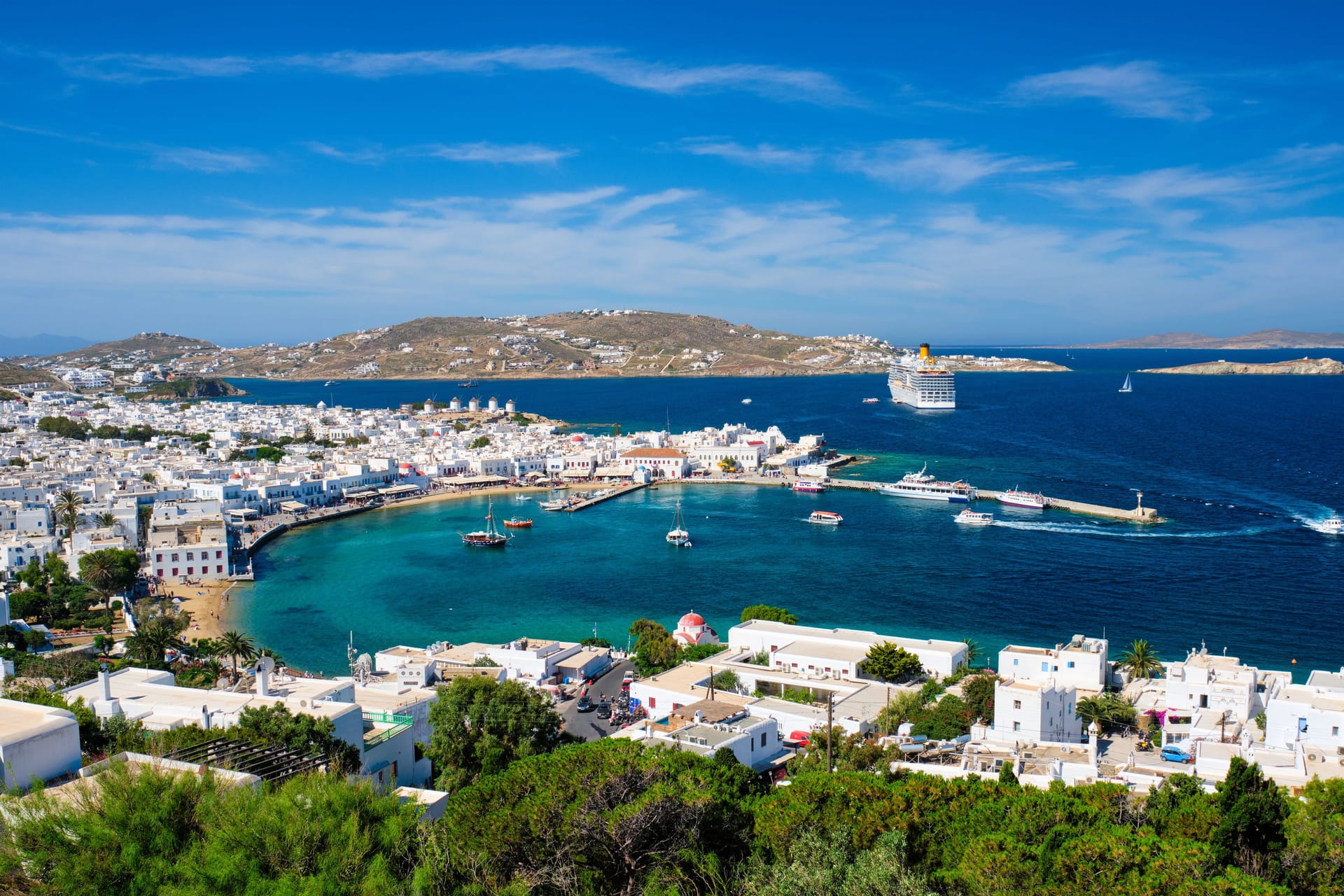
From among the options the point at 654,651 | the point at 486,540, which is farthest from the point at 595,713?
the point at 486,540

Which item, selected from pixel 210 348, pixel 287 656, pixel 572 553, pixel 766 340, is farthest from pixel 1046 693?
pixel 210 348

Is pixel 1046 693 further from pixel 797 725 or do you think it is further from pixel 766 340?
pixel 766 340

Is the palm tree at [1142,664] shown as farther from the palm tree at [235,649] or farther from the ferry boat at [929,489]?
the ferry boat at [929,489]

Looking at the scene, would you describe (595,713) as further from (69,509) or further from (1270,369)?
(1270,369)

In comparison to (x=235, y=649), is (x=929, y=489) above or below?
below

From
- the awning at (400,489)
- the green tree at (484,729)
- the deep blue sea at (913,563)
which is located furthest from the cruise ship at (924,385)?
the green tree at (484,729)

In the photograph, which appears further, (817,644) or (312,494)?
(312,494)

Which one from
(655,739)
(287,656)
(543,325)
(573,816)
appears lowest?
A: (287,656)

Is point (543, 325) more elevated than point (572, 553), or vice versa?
point (543, 325)
